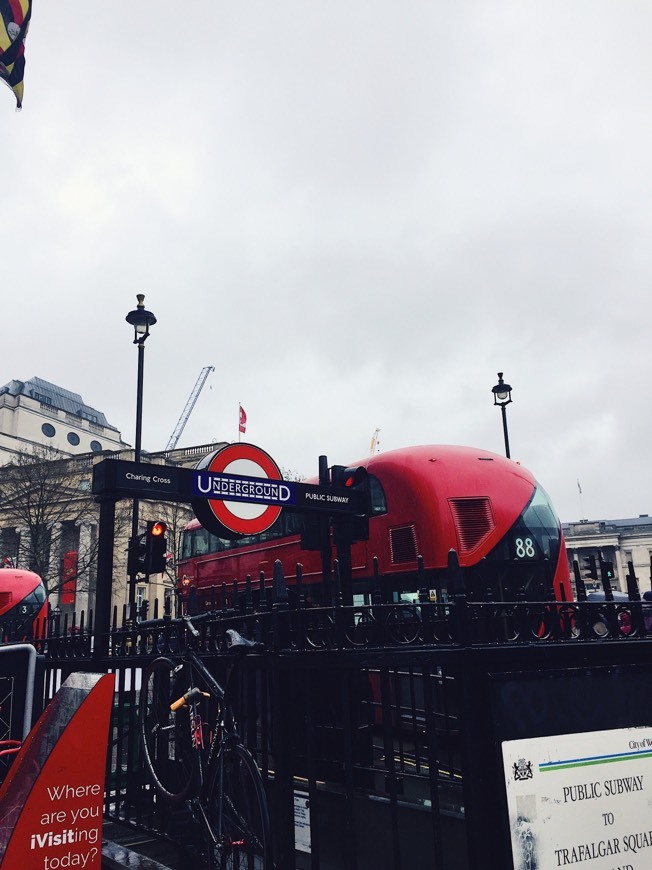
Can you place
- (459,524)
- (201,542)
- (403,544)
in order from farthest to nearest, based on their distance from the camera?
(201,542), (403,544), (459,524)

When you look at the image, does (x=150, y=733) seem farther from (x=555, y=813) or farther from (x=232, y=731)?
(x=555, y=813)

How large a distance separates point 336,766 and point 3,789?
3132 mm

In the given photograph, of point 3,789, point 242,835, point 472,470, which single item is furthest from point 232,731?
point 472,470

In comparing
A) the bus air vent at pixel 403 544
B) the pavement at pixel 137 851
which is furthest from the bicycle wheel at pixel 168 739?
the bus air vent at pixel 403 544

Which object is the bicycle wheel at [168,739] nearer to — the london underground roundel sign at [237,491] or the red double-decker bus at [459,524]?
the london underground roundel sign at [237,491]

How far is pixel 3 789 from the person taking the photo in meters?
4.23

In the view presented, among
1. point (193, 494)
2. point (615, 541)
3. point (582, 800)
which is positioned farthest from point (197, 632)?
point (615, 541)

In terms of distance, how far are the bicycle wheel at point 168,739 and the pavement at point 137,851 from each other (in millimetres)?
405

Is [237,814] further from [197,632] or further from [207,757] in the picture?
[197,632]

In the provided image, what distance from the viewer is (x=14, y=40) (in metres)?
11.6

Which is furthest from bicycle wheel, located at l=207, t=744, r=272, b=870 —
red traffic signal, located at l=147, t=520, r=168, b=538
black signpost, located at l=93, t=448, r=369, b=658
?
red traffic signal, located at l=147, t=520, r=168, b=538

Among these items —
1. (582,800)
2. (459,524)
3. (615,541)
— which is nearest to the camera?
(582,800)

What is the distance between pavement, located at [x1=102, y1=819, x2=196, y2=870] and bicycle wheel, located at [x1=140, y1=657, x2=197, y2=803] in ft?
1.33

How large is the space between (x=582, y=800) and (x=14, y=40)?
13.4m
